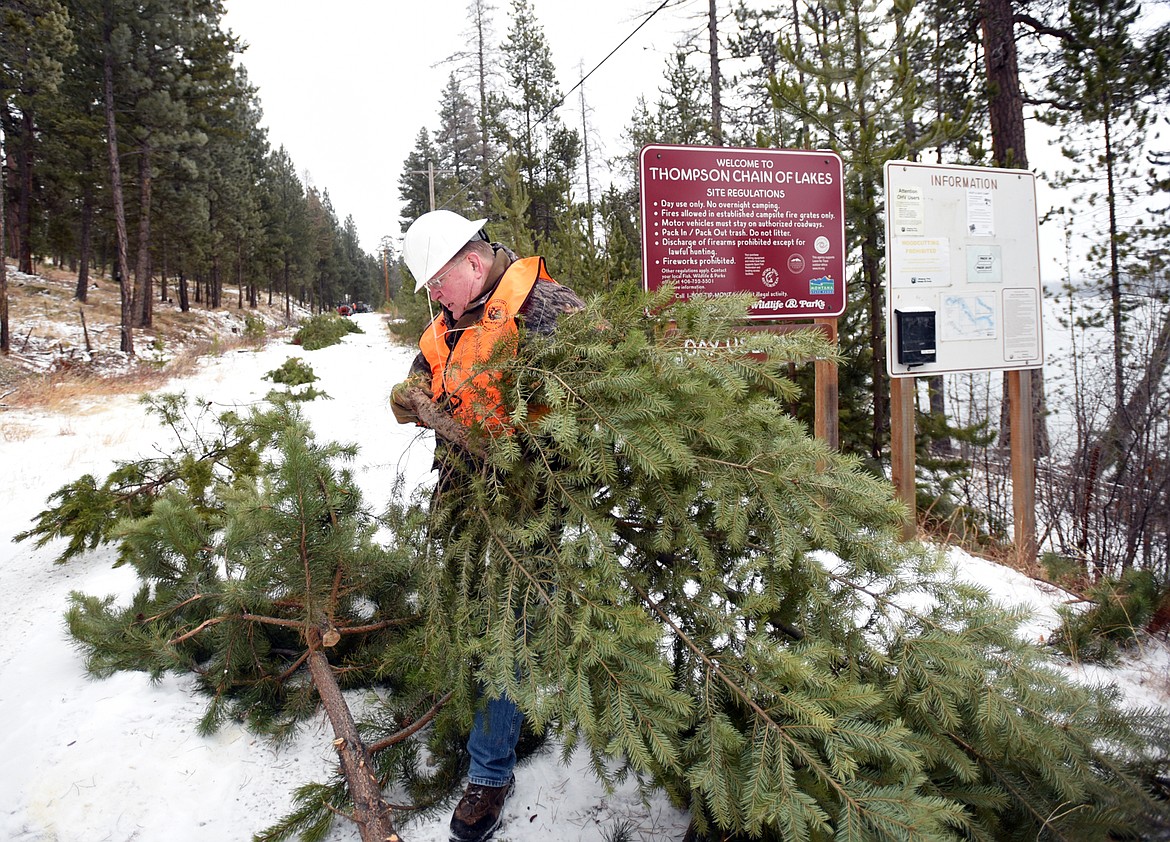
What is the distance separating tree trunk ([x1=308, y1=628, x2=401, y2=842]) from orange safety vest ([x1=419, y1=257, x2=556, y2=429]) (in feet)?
3.66

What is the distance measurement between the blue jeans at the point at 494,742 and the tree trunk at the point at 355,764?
1.09ft

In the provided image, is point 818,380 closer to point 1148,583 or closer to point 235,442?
point 1148,583

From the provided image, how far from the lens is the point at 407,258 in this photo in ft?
7.75

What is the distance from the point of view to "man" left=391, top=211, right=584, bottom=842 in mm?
2156

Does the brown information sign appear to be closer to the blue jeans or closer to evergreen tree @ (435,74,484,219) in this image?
the blue jeans

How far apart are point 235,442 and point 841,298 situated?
184 inches

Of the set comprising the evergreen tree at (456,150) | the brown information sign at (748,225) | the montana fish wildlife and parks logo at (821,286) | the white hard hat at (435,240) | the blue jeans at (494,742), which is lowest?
the blue jeans at (494,742)

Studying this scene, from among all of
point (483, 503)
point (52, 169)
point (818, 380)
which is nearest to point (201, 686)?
point (483, 503)

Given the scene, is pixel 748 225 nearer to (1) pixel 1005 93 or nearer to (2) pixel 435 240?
(2) pixel 435 240

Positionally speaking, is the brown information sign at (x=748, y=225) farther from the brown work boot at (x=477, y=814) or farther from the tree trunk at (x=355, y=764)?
the brown work boot at (x=477, y=814)

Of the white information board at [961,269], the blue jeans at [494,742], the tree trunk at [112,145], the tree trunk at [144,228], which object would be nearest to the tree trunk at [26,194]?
the tree trunk at [144,228]

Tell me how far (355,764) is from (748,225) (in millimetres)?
3884

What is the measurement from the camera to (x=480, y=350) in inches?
78.5

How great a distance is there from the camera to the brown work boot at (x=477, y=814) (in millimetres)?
2266
